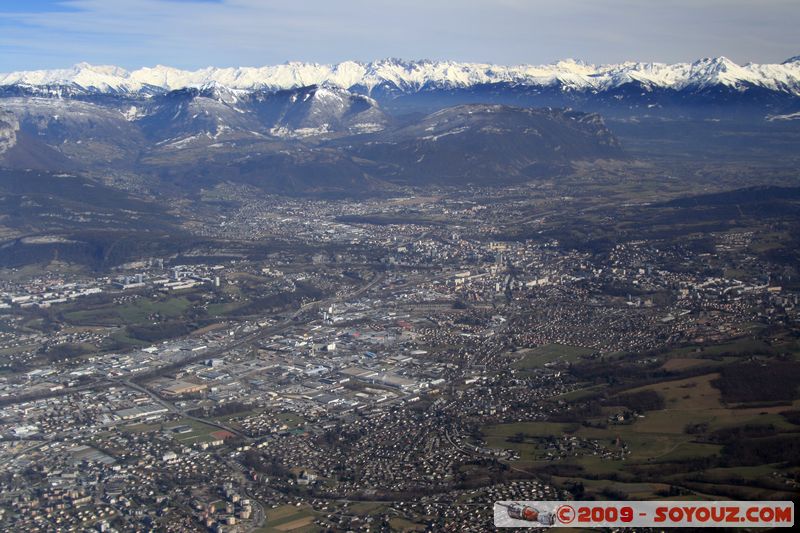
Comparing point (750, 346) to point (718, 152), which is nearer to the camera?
point (750, 346)

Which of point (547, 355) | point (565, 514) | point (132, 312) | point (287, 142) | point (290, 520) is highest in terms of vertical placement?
point (287, 142)

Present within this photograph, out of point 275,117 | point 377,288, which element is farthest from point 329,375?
point 275,117

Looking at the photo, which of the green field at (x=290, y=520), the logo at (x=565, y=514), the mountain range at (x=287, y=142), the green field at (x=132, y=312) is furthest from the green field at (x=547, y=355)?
the mountain range at (x=287, y=142)

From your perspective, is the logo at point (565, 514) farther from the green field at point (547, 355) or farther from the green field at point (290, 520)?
the green field at point (547, 355)

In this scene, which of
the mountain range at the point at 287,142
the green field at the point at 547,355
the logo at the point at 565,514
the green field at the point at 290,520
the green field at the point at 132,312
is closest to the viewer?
the logo at the point at 565,514

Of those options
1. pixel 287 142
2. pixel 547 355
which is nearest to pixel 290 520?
pixel 547 355

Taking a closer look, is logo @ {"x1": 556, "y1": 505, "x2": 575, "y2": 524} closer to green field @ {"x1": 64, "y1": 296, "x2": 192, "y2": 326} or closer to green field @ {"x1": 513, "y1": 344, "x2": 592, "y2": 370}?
green field @ {"x1": 513, "y1": 344, "x2": 592, "y2": 370}

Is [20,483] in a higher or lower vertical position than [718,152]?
lower

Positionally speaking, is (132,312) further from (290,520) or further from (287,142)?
(287,142)

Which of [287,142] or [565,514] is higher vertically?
[287,142]

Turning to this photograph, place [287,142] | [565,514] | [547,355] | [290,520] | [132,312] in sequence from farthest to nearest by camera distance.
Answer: [287,142]
[132,312]
[547,355]
[290,520]
[565,514]

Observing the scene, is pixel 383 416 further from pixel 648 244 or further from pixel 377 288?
pixel 648 244
